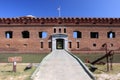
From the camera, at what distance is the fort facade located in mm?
38094

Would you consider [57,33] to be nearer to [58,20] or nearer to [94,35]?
[58,20]

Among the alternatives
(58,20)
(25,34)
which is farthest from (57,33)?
(25,34)

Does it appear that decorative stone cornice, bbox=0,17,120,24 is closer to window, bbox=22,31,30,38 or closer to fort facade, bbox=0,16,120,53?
fort facade, bbox=0,16,120,53

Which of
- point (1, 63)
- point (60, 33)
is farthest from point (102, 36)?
point (1, 63)

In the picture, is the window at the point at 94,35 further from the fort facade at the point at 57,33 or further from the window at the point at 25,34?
the window at the point at 25,34

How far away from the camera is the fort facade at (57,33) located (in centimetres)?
3809

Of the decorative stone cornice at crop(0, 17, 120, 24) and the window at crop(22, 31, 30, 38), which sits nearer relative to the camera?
the decorative stone cornice at crop(0, 17, 120, 24)

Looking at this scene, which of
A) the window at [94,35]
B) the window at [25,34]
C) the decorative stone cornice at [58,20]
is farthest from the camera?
the window at [25,34]

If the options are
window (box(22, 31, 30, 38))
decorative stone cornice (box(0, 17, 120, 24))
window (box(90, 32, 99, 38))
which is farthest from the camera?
window (box(22, 31, 30, 38))

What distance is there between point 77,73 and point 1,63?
436 inches

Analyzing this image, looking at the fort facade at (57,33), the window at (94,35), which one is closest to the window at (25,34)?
the fort facade at (57,33)

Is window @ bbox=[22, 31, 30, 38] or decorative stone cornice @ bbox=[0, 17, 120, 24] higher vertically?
decorative stone cornice @ bbox=[0, 17, 120, 24]

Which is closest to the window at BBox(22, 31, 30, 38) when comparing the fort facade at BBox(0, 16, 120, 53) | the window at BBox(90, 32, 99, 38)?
the fort facade at BBox(0, 16, 120, 53)

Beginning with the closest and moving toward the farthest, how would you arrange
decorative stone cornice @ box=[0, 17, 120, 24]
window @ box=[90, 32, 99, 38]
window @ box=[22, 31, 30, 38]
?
decorative stone cornice @ box=[0, 17, 120, 24], window @ box=[90, 32, 99, 38], window @ box=[22, 31, 30, 38]
